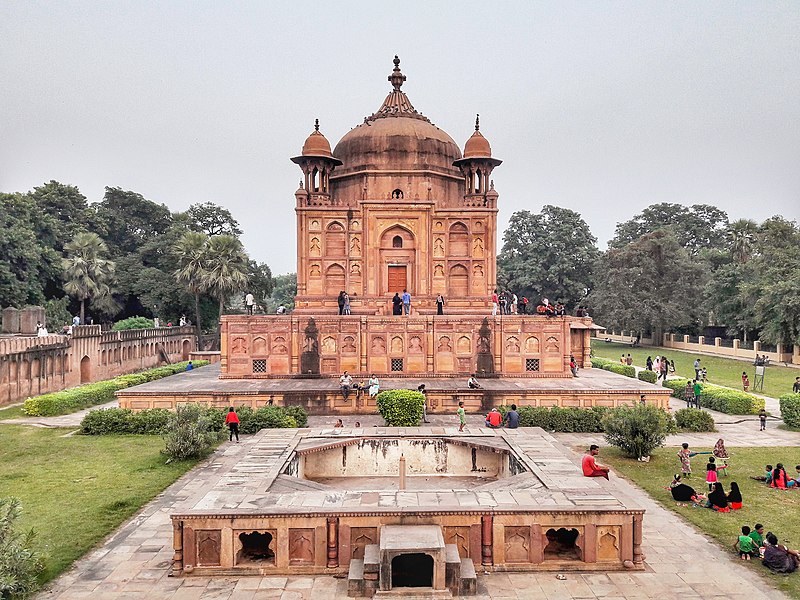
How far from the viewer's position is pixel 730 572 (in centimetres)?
1027

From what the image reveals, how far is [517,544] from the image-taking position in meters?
10.5

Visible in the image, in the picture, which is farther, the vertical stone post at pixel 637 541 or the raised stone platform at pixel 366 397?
the raised stone platform at pixel 366 397

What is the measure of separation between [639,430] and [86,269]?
46.1m

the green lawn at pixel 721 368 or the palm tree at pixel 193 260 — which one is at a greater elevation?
the palm tree at pixel 193 260

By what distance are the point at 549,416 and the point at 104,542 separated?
15.2m

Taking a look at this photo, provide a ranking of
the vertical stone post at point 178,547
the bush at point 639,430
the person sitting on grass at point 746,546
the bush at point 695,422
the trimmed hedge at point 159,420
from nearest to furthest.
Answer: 1. the vertical stone post at point 178,547
2. the person sitting on grass at point 746,546
3. the bush at point 639,430
4. the trimmed hedge at point 159,420
5. the bush at point 695,422

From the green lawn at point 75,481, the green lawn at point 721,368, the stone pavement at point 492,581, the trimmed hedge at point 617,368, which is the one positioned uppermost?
the trimmed hedge at point 617,368

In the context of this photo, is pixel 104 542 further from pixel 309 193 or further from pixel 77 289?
pixel 77 289

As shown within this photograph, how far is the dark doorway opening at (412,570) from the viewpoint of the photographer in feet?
31.2

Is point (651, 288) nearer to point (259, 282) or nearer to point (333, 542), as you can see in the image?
point (259, 282)

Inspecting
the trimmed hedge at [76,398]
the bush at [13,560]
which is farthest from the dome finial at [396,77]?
the bush at [13,560]

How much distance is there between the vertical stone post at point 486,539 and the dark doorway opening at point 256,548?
3753 mm

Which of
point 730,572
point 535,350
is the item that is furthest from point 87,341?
point 730,572

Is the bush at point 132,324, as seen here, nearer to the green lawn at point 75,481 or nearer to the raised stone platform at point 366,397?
the raised stone platform at point 366,397
